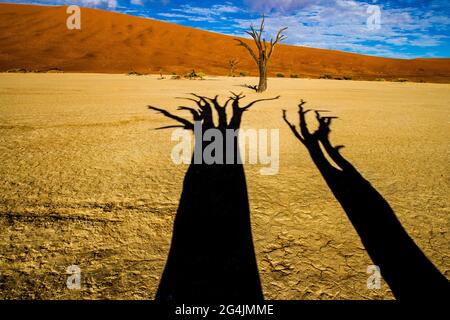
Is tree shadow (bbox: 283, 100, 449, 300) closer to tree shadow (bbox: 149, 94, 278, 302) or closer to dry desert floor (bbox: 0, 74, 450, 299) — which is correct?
dry desert floor (bbox: 0, 74, 450, 299)

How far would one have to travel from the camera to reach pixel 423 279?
195cm

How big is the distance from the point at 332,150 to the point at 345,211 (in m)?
2.26

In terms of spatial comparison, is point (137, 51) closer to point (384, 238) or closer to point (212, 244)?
point (212, 244)

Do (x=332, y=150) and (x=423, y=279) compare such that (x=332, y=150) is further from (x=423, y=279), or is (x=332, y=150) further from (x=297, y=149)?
(x=423, y=279)

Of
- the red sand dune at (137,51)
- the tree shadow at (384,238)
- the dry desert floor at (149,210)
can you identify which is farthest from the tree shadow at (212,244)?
the red sand dune at (137,51)

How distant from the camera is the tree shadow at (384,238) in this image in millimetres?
1893

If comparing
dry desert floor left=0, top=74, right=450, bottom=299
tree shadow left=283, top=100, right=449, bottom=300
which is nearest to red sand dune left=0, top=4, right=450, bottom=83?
dry desert floor left=0, top=74, right=450, bottom=299

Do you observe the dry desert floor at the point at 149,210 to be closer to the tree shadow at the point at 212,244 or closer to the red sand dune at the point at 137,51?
the tree shadow at the point at 212,244

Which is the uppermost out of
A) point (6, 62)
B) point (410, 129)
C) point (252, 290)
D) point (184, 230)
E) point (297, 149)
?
point (6, 62)

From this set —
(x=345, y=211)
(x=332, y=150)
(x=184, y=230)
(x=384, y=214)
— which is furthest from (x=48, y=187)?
(x=332, y=150)

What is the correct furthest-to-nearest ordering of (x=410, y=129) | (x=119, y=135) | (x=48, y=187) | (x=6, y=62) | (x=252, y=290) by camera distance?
(x=6, y=62), (x=410, y=129), (x=119, y=135), (x=48, y=187), (x=252, y=290)

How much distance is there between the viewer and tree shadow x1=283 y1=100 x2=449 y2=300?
189 cm

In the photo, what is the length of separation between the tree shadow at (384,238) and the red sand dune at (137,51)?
31.0 meters

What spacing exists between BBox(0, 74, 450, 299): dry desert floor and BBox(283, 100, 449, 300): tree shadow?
0.09 m
